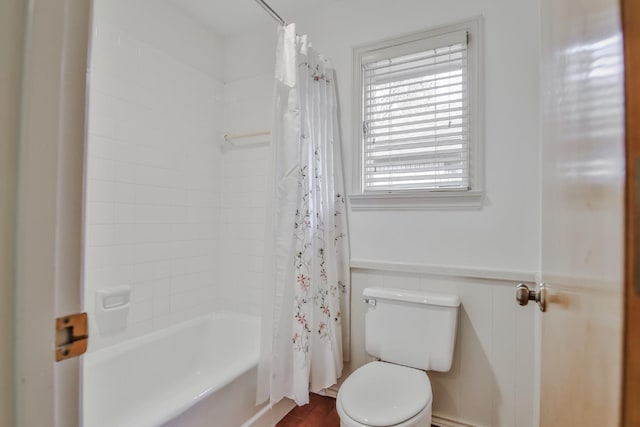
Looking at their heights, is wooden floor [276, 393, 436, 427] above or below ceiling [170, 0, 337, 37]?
below

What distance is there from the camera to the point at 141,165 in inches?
70.6

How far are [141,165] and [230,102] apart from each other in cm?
87

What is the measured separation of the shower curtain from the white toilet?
0.26 meters

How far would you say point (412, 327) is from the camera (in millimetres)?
1549

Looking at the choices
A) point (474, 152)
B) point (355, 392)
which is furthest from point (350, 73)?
point (355, 392)

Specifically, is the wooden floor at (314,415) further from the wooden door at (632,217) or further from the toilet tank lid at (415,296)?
the wooden door at (632,217)

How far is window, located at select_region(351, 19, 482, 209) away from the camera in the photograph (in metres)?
1.63

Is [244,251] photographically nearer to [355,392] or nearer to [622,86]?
[355,392]

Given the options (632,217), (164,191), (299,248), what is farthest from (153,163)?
(632,217)

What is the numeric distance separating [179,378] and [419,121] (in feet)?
6.78

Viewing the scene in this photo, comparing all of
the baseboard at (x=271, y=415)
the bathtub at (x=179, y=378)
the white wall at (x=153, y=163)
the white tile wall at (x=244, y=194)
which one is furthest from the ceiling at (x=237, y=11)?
the baseboard at (x=271, y=415)

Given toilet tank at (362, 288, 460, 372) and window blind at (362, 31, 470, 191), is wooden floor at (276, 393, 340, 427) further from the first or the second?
window blind at (362, 31, 470, 191)

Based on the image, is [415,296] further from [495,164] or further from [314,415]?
[314,415]

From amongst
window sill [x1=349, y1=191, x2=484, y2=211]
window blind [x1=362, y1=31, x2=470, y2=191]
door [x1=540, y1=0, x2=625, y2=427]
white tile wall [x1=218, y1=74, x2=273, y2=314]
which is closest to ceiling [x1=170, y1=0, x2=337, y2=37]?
white tile wall [x1=218, y1=74, x2=273, y2=314]
